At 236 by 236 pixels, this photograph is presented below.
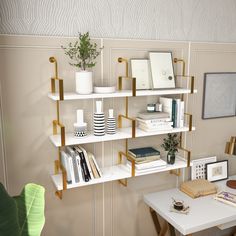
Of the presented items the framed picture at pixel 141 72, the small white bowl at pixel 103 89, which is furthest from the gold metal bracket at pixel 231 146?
the small white bowl at pixel 103 89

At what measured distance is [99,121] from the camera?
1949 mm

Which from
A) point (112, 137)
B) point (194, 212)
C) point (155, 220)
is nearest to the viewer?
point (112, 137)

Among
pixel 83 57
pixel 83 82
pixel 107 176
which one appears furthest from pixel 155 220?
pixel 83 57

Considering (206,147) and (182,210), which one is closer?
(182,210)

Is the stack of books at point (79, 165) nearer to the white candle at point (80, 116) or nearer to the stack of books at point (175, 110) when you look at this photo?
the white candle at point (80, 116)

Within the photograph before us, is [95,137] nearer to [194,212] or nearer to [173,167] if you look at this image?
[173,167]

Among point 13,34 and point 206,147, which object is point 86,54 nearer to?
point 13,34

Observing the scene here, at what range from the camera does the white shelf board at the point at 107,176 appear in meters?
1.91

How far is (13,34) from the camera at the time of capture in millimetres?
1800

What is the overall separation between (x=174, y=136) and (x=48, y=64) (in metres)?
1.11

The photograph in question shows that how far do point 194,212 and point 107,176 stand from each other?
2.18 feet

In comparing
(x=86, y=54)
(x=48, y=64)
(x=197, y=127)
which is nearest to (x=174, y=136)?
(x=197, y=127)

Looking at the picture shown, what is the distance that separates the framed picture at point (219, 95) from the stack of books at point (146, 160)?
2.04 feet

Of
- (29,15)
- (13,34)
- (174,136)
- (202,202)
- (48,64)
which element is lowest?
(202,202)
